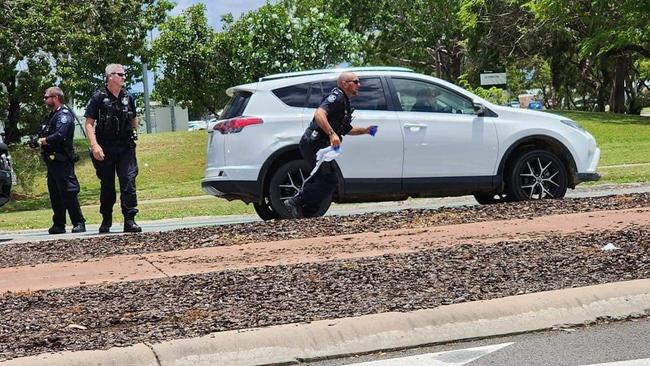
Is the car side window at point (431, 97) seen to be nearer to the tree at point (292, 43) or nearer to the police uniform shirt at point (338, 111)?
the police uniform shirt at point (338, 111)

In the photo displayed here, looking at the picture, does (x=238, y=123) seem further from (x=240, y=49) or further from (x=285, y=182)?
(x=240, y=49)

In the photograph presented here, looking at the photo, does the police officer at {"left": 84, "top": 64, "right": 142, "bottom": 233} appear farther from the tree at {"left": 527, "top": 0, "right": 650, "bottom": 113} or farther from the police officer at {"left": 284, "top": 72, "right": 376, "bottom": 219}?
the tree at {"left": 527, "top": 0, "right": 650, "bottom": 113}

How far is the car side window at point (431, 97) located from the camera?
10398 mm

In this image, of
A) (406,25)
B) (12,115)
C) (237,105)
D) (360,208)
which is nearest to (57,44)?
(12,115)

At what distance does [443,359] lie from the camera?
15.3 feet

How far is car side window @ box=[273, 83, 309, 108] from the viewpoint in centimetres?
1016

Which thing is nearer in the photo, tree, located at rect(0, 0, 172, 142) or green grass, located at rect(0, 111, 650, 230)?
green grass, located at rect(0, 111, 650, 230)

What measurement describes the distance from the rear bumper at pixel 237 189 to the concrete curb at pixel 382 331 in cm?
495

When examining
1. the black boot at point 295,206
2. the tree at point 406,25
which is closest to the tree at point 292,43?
the tree at point 406,25

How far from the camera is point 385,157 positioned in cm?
1011

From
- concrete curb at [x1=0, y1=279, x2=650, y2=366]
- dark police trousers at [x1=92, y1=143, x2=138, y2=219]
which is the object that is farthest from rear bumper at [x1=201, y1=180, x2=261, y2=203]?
concrete curb at [x1=0, y1=279, x2=650, y2=366]

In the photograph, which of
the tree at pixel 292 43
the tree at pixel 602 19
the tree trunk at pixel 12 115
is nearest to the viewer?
the tree trunk at pixel 12 115

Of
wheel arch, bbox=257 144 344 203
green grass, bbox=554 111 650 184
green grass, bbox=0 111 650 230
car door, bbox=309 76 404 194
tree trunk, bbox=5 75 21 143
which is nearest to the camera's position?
wheel arch, bbox=257 144 344 203

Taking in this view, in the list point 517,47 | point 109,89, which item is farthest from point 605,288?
point 517,47
